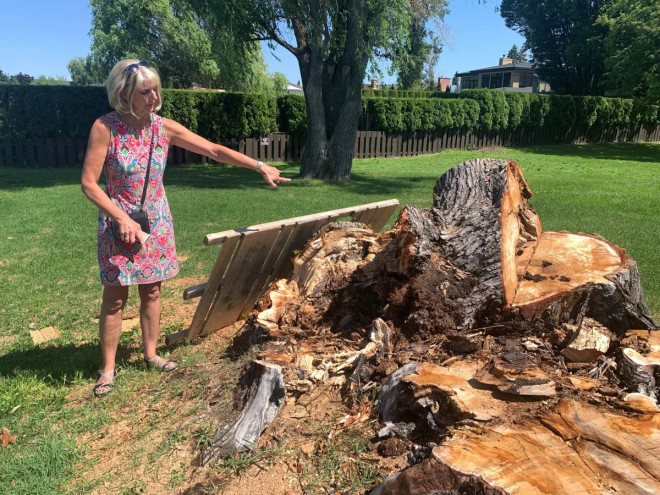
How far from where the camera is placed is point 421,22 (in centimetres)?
→ 1422

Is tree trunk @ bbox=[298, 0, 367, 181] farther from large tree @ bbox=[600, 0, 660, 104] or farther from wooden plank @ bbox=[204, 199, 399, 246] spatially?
large tree @ bbox=[600, 0, 660, 104]

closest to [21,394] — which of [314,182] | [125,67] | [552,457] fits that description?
[125,67]

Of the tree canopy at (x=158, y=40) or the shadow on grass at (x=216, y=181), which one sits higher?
the tree canopy at (x=158, y=40)

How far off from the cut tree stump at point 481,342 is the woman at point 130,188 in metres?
Result: 0.75

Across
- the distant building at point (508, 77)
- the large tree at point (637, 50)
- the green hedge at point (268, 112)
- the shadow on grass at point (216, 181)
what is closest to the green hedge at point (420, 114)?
the green hedge at point (268, 112)

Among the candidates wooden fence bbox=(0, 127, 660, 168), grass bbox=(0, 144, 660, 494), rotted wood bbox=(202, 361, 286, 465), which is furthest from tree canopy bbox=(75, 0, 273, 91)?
rotted wood bbox=(202, 361, 286, 465)

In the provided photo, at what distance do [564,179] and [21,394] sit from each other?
13968mm

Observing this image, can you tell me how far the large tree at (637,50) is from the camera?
2431 centimetres

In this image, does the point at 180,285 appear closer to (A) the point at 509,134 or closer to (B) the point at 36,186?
(B) the point at 36,186

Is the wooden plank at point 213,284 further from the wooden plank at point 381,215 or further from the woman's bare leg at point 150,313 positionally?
the wooden plank at point 381,215

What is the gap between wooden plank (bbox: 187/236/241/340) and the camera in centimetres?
340

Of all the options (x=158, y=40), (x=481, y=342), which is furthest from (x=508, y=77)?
(x=481, y=342)

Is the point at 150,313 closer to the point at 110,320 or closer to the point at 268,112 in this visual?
the point at 110,320

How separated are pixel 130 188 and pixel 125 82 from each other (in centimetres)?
59
